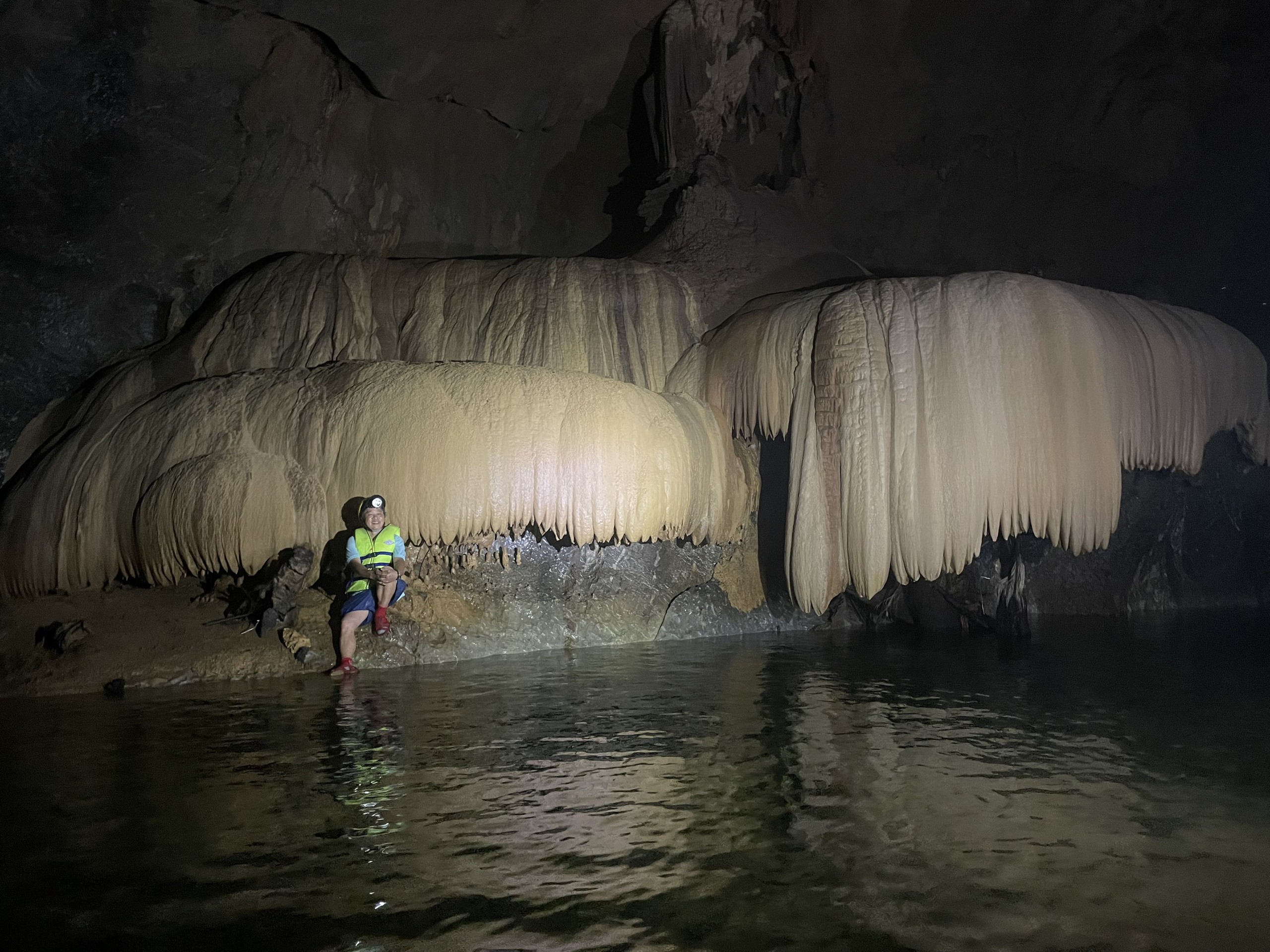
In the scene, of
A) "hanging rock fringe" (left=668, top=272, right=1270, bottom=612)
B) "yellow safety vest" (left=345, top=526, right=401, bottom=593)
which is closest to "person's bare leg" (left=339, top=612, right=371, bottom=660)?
"yellow safety vest" (left=345, top=526, right=401, bottom=593)

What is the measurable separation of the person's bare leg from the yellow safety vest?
18 centimetres

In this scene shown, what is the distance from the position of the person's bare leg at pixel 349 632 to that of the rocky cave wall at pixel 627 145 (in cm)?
367

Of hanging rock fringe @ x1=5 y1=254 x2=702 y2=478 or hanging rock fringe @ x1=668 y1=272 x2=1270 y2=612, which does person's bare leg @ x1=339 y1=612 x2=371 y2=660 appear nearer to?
hanging rock fringe @ x1=5 y1=254 x2=702 y2=478

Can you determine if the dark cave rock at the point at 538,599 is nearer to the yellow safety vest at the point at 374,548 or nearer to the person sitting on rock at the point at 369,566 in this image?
the person sitting on rock at the point at 369,566

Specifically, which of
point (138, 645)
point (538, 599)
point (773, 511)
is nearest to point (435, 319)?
point (538, 599)

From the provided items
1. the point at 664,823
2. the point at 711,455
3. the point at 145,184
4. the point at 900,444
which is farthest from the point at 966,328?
the point at 145,184

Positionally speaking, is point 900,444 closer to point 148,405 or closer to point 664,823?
point 664,823

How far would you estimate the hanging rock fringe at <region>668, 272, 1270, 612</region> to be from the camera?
7.14 m

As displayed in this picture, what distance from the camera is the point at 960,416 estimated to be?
723 centimetres

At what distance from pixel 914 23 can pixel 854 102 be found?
104cm

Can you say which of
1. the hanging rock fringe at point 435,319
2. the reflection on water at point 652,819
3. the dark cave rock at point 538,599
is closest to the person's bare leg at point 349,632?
the dark cave rock at point 538,599

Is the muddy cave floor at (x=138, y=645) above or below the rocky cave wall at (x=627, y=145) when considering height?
below

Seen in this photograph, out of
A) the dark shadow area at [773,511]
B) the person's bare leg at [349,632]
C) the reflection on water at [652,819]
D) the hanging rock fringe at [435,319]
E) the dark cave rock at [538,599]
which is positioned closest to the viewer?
the reflection on water at [652,819]

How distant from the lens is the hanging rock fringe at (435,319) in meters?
8.42
